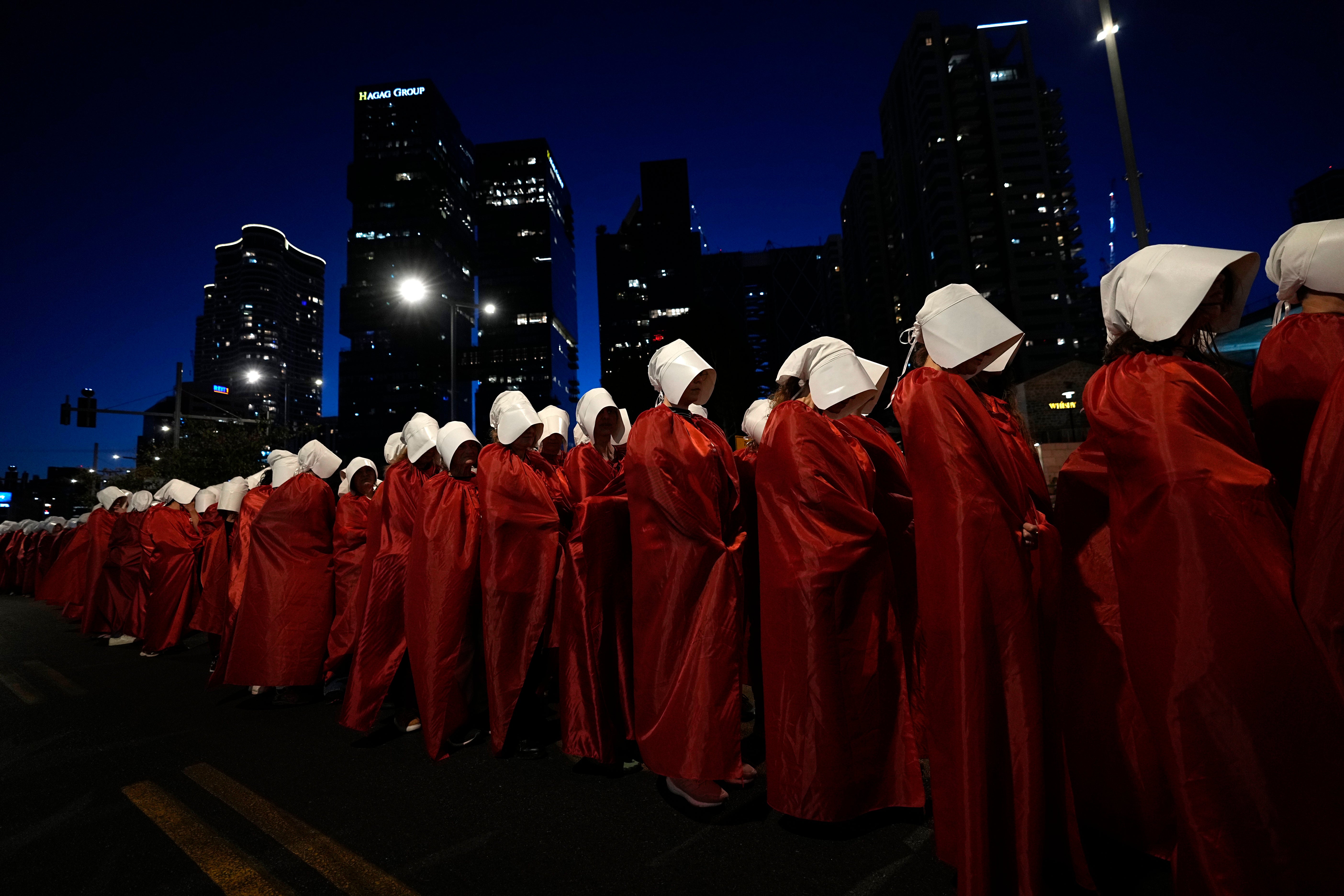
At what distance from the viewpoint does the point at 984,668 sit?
2.13 meters

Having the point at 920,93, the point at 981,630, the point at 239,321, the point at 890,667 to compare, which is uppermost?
the point at 920,93

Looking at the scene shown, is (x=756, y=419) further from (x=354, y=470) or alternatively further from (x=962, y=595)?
(x=354, y=470)

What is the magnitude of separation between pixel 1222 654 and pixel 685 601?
6.60 ft

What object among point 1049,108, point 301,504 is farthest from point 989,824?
point 1049,108

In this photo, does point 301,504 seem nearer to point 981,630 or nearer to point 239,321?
point 981,630

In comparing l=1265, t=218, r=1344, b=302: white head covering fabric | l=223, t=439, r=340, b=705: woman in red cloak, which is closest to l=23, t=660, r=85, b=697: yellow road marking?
l=223, t=439, r=340, b=705: woman in red cloak

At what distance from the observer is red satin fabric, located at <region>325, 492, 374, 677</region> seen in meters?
5.34

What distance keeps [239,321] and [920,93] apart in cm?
15321

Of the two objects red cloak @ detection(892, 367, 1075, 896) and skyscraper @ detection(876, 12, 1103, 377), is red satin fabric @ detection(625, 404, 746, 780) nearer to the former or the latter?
red cloak @ detection(892, 367, 1075, 896)

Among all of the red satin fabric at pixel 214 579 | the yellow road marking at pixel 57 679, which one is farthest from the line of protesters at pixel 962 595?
the yellow road marking at pixel 57 679

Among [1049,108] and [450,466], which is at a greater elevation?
[1049,108]

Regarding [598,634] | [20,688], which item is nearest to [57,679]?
[20,688]

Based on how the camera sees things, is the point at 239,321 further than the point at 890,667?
Yes

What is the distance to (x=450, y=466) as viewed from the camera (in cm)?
456
